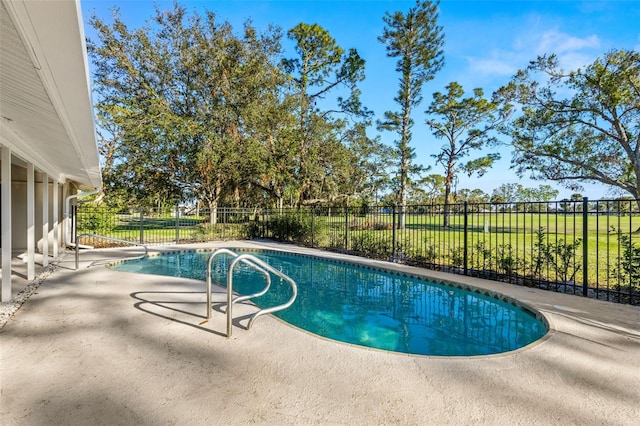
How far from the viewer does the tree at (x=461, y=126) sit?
2188 cm

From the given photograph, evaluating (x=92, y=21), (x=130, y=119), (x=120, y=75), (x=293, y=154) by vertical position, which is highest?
(x=92, y=21)

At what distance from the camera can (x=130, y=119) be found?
47.9ft

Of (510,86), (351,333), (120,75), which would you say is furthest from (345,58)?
(351,333)

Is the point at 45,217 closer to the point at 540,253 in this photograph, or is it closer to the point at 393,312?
the point at 393,312

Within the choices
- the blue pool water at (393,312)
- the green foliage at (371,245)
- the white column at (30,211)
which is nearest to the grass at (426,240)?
the green foliage at (371,245)

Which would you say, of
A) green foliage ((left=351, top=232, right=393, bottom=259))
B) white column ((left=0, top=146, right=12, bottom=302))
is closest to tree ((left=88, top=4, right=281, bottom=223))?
green foliage ((left=351, top=232, right=393, bottom=259))

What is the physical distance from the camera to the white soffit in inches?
63.2

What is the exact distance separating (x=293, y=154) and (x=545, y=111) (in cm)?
1251

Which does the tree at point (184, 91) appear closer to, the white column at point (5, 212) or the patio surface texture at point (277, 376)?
the white column at point (5, 212)

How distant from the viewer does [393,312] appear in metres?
5.36

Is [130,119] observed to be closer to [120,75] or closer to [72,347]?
[120,75]

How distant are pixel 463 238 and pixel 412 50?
11.8 m

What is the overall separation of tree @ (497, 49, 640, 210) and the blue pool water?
1176 cm

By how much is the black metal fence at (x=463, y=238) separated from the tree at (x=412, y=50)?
680 centimetres
